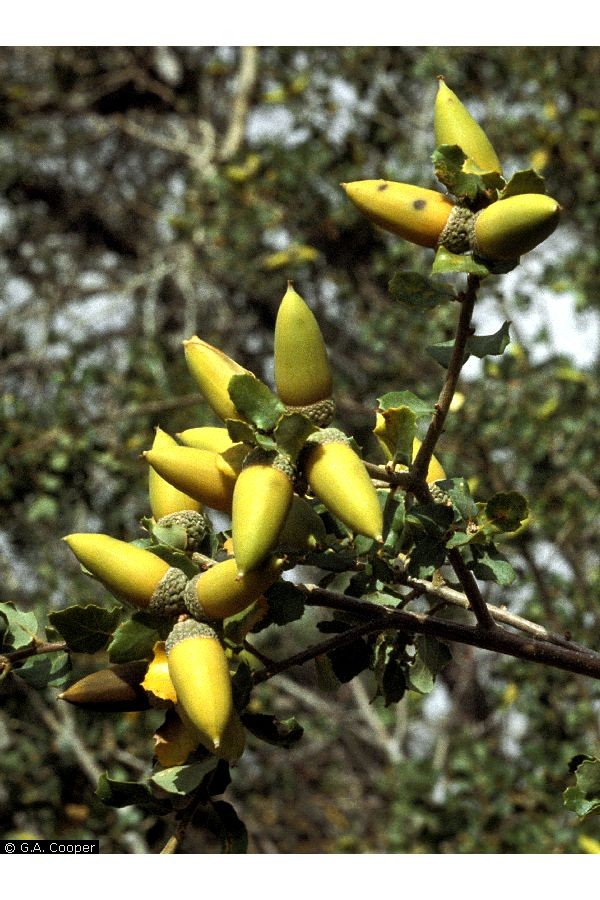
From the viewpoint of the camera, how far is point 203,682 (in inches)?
27.1

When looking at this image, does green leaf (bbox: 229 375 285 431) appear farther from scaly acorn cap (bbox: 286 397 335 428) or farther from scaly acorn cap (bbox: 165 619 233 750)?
scaly acorn cap (bbox: 165 619 233 750)

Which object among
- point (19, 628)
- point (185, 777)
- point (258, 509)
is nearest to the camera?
point (258, 509)

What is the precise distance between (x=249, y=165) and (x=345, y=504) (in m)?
2.99

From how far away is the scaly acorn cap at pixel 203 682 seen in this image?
0.69 metres

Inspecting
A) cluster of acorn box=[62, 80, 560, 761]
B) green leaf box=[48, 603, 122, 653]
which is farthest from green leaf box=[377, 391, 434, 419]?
green leaf box=[48, 603, 122, 653]

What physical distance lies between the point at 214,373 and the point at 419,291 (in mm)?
160

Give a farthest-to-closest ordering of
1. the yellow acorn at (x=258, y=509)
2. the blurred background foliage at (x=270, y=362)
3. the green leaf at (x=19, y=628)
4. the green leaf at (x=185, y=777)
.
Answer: the blurred background foliage at (x=270, y=362) → the green leaf at (x=19, y=628) → the green leaf at (x=185, y=777) → the yellow acorn at (x=258, y=509)

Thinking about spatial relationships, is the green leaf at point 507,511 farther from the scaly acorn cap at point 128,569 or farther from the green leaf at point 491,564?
the scaly acorn cap at point 128,569

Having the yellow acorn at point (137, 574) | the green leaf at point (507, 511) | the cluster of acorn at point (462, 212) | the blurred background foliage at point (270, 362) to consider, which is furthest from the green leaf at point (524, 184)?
the blurred background foliage at point (270, 362)

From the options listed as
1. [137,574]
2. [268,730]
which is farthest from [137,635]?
[268,730]

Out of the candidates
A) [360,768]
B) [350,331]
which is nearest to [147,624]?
[350,331]

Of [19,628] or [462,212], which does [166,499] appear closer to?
[19,628]

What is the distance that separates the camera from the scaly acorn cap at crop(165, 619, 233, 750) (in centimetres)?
69

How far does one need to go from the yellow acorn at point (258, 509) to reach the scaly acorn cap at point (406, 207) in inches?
7.0
